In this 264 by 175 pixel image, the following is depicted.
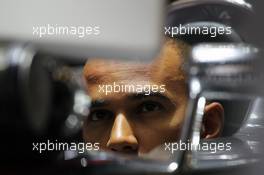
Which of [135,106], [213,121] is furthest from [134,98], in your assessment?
[213,121]

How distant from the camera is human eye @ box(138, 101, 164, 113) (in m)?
2.04

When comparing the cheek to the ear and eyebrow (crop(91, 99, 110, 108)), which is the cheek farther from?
the ear

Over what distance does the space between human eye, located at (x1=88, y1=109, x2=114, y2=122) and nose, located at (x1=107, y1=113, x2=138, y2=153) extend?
2cm

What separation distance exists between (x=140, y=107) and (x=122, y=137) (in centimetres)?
7

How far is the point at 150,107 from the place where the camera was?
80.4 inches

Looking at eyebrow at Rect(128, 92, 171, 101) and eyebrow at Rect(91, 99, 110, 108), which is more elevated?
eyebrow at Rect(128, 92, 171, 101)

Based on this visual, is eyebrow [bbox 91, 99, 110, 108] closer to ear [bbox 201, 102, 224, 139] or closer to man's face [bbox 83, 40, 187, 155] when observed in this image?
man's face [bbox 83, 40, 187, 155]

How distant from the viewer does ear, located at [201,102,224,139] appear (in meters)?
2.03

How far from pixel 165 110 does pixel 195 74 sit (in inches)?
3.5

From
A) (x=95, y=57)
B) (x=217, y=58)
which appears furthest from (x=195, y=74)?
(x=95, y=57)

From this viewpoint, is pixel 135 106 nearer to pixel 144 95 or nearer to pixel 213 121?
pixel 144 95

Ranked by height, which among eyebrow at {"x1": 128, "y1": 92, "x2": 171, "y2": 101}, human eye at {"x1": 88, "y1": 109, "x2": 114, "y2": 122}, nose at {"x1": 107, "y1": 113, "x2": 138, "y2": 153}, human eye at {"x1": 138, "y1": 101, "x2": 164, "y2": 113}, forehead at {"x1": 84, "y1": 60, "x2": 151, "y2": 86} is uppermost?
forehead at {"x1": 84, "y1": 60, "x2": 151, "y2": 86}

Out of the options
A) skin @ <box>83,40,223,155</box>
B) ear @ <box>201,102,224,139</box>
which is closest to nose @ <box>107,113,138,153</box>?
skin @ <box>83,40,223,155</box>

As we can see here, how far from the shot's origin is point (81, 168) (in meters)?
2.04
